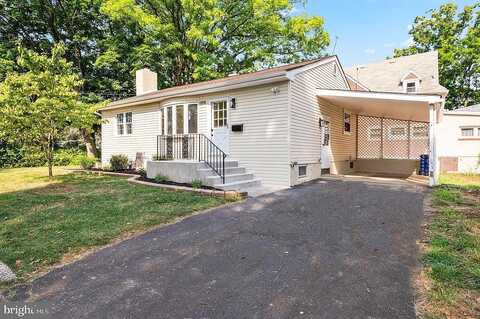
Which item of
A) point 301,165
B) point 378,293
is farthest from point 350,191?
point 378,293

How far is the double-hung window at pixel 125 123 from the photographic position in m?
14.2

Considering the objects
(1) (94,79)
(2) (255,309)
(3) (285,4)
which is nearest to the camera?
(2) (255,309)

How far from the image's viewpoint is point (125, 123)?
47.3ft

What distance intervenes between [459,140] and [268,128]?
1276 cm

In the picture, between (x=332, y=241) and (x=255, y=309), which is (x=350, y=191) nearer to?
(x=332, y=241)

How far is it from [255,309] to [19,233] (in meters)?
4.20

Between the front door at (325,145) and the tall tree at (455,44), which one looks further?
the tall tree at (455,44)

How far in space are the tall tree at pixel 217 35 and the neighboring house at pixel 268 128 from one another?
772 centimetres

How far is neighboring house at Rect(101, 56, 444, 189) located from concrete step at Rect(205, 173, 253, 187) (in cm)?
3

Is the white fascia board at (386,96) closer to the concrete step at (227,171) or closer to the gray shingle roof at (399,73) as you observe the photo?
the concrete step at (227,171)

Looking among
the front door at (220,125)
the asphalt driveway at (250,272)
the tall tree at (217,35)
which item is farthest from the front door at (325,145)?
the tall tree at (217,35)

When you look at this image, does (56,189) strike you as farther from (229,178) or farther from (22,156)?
(22,156)

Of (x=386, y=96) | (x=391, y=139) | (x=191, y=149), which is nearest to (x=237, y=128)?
(x=191, y=149)

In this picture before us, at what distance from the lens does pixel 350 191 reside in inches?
303
